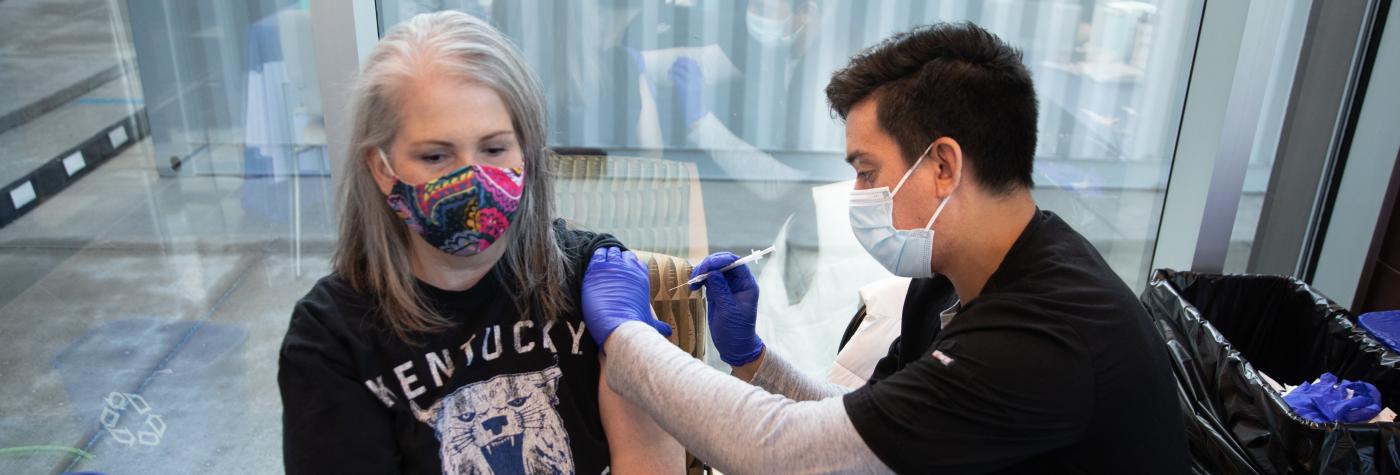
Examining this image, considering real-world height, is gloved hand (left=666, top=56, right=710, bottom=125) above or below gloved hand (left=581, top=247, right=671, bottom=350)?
above

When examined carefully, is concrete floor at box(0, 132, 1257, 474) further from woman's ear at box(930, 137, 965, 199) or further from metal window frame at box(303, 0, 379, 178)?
woman's ear at box(930, 137, 965, 199)

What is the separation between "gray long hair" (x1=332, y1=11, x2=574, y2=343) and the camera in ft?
4.01

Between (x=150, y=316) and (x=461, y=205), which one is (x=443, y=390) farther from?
(x=150, y=316)

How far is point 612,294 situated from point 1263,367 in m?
1.80

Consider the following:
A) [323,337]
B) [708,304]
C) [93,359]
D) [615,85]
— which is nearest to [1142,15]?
[615,85]

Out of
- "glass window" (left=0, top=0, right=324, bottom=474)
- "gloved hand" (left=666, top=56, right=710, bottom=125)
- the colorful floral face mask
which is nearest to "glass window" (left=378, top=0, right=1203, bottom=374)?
"gloved hand" (left=666, top=56, right=710, bottom=125)

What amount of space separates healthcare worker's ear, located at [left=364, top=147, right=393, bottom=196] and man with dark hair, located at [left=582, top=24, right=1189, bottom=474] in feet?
1.12

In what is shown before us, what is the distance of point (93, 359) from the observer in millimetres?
2031

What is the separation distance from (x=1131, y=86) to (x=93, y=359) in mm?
2791

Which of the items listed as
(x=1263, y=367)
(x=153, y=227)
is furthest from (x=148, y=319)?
(x=1263, y=367)

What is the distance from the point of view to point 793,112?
2549 mm

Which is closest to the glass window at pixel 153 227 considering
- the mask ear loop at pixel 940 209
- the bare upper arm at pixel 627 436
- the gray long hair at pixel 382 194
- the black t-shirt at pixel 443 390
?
the gray long hair at pixel 382 194

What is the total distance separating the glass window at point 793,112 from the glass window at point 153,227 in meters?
0.46

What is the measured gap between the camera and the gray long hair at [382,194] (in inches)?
48.1
